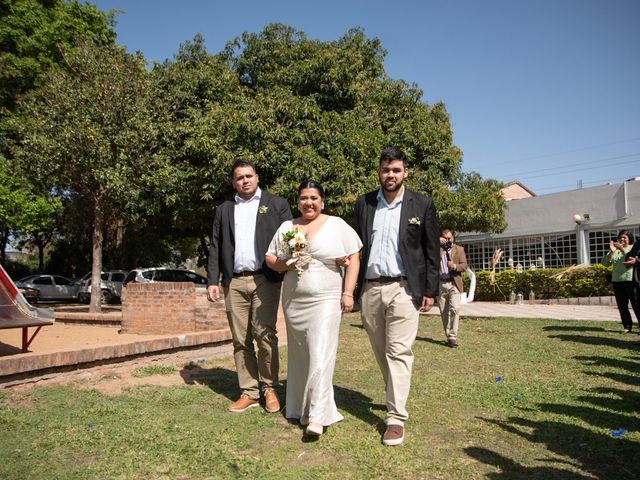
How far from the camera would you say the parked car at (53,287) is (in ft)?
96.2

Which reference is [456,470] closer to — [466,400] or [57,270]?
[466,400]

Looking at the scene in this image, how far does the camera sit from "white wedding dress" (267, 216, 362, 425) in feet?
13.8

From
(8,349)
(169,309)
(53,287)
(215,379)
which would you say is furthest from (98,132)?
(53,287)

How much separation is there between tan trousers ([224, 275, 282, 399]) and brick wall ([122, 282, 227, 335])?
3.34m

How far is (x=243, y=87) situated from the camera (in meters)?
17.7

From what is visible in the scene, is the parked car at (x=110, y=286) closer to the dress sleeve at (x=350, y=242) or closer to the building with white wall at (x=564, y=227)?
the building with white wall at (x=564, y=227)

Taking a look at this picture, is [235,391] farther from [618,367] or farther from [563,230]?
[563,230]

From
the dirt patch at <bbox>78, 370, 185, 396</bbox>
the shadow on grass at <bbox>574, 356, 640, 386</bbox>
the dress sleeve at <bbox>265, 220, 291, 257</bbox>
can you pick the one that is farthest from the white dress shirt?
the shadow on grass at <bbox>574, 356, 640, 386</bbox>

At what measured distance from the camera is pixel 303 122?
15.8 meters

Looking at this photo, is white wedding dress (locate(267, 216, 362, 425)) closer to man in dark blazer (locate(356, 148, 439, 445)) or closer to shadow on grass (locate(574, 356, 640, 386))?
man in dark blazer (locate(356, 148, 439, 445))

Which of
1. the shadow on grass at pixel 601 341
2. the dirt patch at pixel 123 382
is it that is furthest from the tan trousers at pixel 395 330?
the shadow on grass at pixel 601 341

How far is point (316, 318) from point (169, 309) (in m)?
5.11

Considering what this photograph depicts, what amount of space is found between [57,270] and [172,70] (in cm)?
2688

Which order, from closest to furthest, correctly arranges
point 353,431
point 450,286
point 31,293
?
point 353,431, point 450,286, point 31,293
